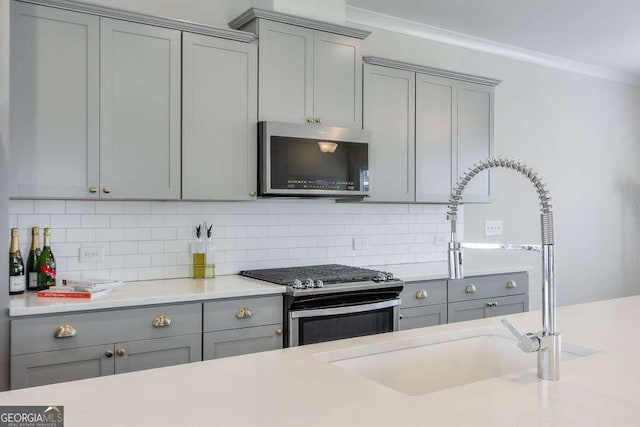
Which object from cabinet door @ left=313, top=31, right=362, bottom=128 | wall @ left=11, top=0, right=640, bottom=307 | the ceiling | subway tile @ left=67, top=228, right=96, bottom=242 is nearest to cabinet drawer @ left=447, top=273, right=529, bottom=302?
wall @ left=11, top=0, right=640, bottom=307

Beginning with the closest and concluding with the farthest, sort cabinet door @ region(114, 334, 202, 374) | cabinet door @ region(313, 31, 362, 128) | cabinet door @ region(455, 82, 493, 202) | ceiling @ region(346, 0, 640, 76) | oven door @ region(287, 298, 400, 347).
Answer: cabinet door @ region(114, 334, 202, 374), oven door @ region(287, 298, 400, 347), cabinet door @ region(313, 31, 362, 128), ceiling @ region(346, 0, 640, 76), cabinet door @ region(455, 82, 493, 202)

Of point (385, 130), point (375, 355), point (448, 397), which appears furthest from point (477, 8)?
point (448, 397)

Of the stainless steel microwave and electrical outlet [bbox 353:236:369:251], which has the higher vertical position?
the stainless steel microwave

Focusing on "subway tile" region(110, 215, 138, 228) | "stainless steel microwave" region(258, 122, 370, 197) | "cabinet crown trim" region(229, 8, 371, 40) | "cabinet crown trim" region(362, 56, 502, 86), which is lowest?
"subway tile" region(110, 215, 138, 228)

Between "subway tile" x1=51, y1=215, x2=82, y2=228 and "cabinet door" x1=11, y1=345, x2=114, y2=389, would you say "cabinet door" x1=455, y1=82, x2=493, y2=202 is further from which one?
"cabinet door" x1=11, y1=345, x2=114, y2=389

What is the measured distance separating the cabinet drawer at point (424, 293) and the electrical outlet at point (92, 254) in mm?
1824

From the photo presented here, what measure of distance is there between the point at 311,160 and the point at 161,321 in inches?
53.2

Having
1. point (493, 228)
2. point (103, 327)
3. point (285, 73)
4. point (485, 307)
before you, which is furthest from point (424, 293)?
point (103, 327)

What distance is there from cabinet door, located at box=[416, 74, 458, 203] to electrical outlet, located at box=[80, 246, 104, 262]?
7.05ft

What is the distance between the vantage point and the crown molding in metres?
4.16

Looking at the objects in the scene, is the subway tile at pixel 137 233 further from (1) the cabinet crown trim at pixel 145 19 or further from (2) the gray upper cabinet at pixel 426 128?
(2) the gray upper cabinet at pixel 426 128

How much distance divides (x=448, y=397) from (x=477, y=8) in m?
3.45

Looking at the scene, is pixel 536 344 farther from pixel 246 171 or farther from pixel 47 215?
pixel 47 215

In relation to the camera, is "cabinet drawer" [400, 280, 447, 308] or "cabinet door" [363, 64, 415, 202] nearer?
"cabinet drawer" [400, 280, 447, 308]
